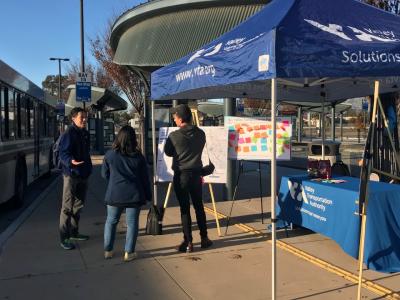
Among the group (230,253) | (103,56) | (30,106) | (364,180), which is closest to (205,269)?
(230,253)

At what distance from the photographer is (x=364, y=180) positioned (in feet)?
14.7

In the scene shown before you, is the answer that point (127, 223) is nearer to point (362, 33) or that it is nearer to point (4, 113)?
point (362, 33)

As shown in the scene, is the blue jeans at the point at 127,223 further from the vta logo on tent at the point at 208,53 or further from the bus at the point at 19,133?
the bus at the point at 19,133

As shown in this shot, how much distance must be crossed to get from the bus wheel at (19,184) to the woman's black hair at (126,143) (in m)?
4.95

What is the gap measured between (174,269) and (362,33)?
334 cm

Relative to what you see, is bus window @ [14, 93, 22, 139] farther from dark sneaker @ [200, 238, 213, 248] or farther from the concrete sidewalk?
dark sneaker @ [200, 238, 213, 248]

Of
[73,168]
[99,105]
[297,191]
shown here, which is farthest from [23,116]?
[99,105]

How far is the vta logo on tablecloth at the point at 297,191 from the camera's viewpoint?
6.70m

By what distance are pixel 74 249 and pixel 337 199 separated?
3.52 m

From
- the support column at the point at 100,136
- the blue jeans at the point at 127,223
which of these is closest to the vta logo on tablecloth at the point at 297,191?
the blue jeans at the point at 127,223

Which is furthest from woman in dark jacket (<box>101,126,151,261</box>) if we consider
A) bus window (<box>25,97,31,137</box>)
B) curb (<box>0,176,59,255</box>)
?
bus window (<box>25,97,31,137</box>)

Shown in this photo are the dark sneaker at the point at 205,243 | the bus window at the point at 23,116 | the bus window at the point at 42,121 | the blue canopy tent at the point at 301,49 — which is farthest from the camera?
the bus window at the point at 42,121

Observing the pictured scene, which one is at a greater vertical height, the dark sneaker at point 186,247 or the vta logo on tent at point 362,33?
the vta logo on tent at point 362,33

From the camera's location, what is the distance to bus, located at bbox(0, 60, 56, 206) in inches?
349
